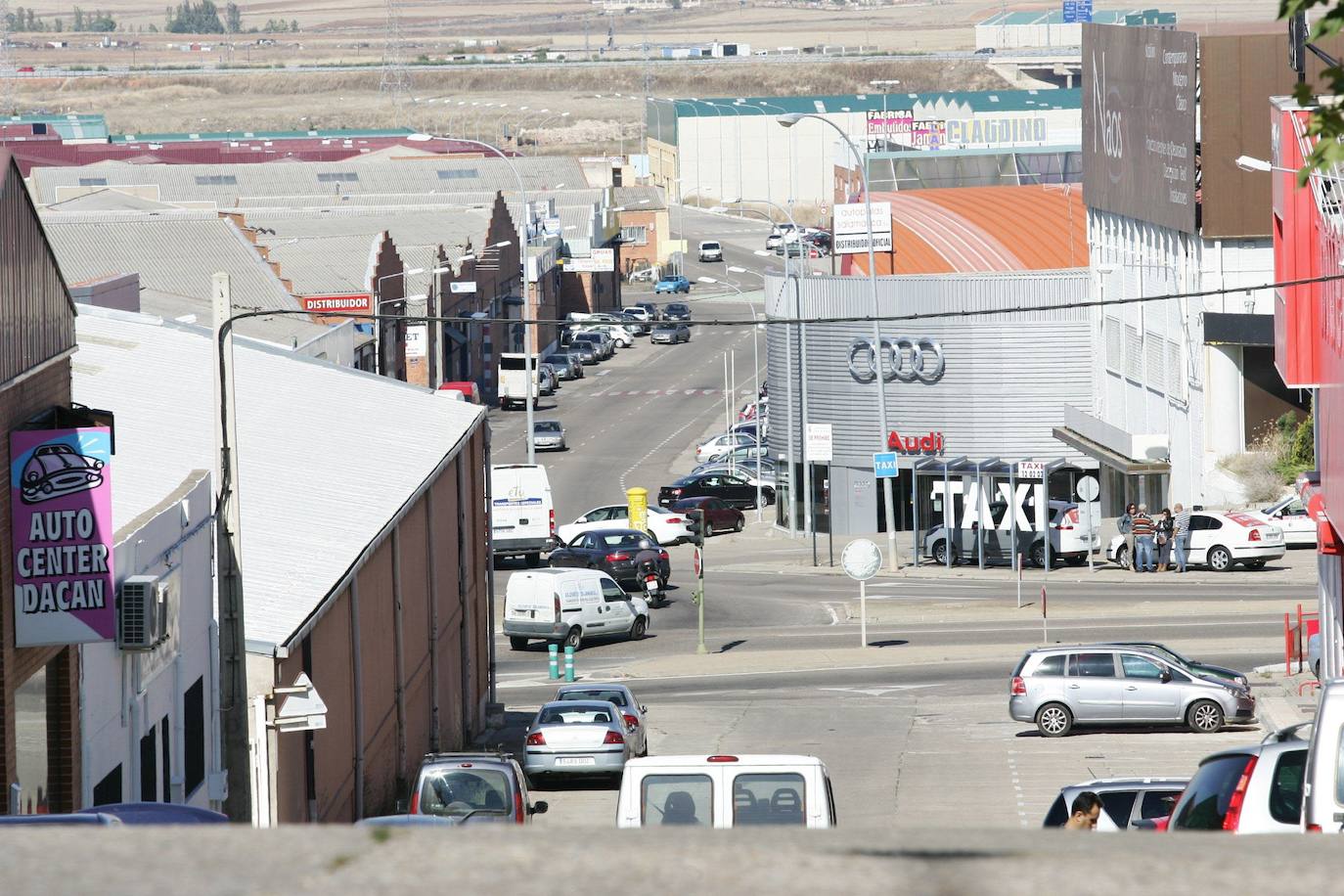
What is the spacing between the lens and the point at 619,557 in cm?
4688

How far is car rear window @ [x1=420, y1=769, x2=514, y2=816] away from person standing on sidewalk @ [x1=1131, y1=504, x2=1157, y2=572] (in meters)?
30.6

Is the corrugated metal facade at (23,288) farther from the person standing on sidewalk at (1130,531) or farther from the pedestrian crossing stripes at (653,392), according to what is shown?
the pedestrian crossing stripes at (653,392)

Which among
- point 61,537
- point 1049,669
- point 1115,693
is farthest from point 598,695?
Result: point 61,537

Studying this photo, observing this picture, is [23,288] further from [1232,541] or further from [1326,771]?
[1232,541]

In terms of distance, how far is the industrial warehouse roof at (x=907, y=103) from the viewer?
138125mm

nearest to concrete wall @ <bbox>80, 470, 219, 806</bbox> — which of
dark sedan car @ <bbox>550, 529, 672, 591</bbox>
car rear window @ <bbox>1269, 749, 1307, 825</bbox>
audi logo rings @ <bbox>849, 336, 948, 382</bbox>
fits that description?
car rear window @ <bbox>1269, 749, 1307, 825</bbox>

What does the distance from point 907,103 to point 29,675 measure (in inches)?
5425

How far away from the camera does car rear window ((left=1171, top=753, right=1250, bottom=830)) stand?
13.2m

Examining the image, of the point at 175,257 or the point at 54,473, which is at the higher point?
the point at 175,257

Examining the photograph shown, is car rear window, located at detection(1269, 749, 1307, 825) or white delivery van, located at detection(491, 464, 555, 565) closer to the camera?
car rear window, located at detection(1269, 749, 1307, 825)

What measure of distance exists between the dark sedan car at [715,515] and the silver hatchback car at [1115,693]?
29.7 metres

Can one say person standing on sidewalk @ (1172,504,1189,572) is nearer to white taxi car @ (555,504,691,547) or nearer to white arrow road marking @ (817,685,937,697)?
white taxi car @ (555,504,691,547)

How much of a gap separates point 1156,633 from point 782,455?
22.3 metres


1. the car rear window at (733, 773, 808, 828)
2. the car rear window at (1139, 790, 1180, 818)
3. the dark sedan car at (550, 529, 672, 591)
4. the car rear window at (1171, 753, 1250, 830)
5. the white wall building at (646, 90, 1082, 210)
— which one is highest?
the white wall building at (646, 90, 1082, 210)
